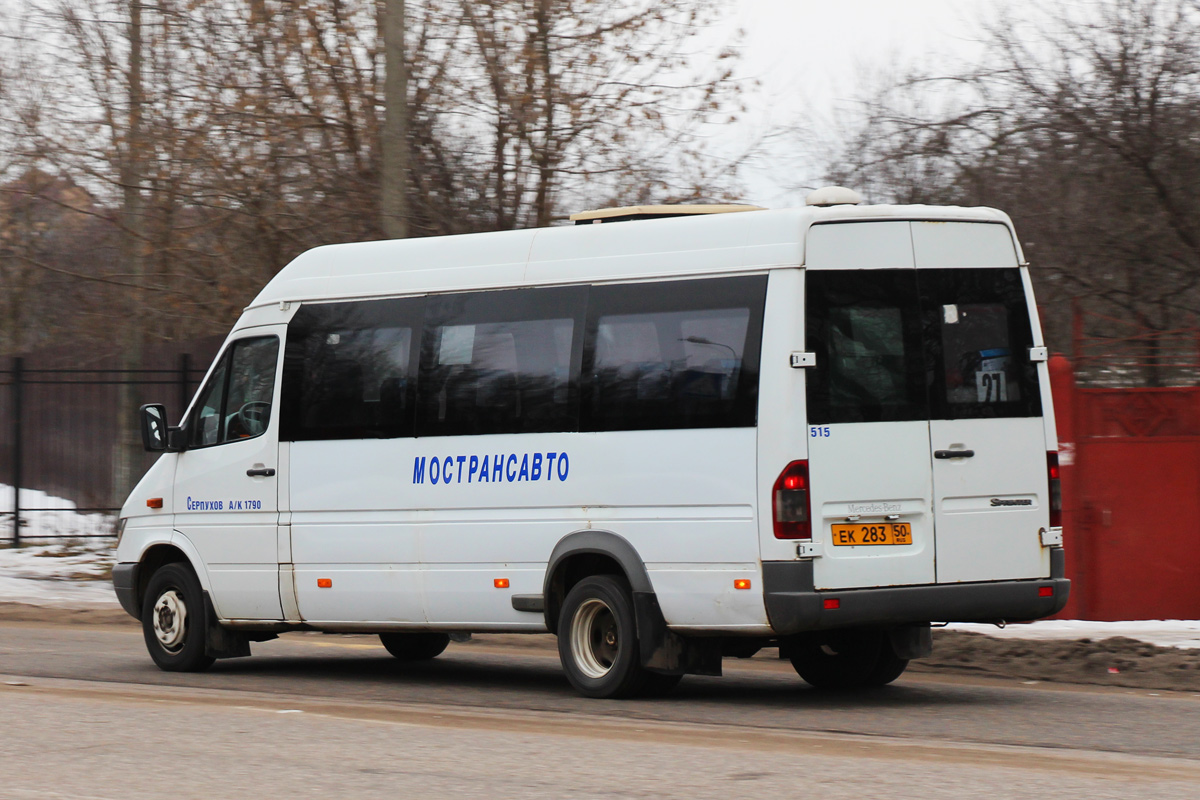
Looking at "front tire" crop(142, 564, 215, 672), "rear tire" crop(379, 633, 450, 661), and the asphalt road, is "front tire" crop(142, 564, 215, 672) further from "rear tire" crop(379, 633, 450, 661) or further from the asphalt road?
"rear tire" crop(379, 633, 450, 661)

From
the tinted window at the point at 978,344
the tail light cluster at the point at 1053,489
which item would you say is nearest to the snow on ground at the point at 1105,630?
the tail light cluster at the point at 1053,489

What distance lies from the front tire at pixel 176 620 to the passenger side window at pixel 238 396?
2.96 ft

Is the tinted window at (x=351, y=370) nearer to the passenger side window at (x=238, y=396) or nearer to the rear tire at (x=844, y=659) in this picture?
the passenger side window at (x=238, y=396)

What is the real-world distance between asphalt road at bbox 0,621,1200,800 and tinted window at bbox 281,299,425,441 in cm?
159

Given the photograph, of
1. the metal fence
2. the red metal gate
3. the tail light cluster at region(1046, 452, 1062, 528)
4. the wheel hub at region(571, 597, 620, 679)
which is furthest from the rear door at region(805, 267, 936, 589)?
the metal fence

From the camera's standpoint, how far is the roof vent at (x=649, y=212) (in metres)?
9.71

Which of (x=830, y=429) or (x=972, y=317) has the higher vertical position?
(x=972, y=317)

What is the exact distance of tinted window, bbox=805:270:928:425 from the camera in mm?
8578

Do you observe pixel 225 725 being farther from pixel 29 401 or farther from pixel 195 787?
pixel 29 401

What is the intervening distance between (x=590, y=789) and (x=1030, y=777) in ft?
5.54

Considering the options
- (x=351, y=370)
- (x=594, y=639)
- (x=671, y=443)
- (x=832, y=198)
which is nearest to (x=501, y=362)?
(x=351, y=370)

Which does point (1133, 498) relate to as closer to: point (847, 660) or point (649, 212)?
point (847, 660)

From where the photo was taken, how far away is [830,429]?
28.0 ft

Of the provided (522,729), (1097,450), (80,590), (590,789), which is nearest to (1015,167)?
(1097,450)
